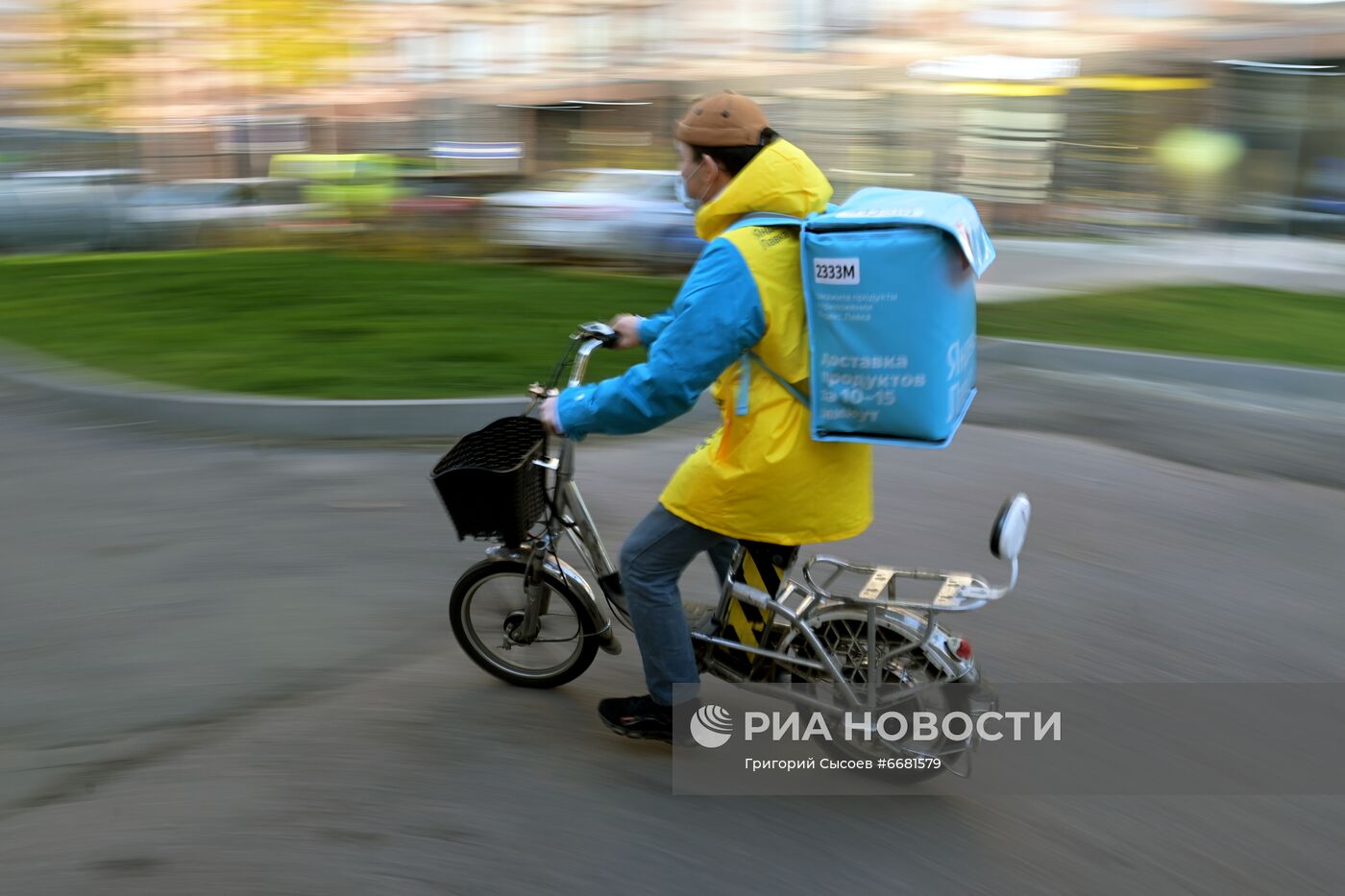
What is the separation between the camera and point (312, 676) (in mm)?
4207

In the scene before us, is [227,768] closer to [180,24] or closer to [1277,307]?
[1277,307]

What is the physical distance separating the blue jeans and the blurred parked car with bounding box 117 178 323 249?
13.9 meters

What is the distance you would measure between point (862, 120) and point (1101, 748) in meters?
21.3

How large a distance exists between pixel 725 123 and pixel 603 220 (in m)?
11.2

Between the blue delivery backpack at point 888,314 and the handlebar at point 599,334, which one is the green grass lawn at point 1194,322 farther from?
the blue delivery backpack at point 888,314

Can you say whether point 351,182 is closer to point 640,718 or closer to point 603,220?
point 603,220

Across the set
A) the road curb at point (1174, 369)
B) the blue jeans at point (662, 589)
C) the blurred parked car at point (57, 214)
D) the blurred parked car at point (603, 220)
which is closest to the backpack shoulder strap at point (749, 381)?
the blue jeans at point (662, 589)

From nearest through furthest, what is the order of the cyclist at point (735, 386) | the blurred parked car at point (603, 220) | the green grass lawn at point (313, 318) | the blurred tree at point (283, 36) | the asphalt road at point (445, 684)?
the cyclist at point (735, 386) → the asphalt road at point (445, 684) → the green grass lawn at point (313, 318) → the blurred parked car at point (603, 220) → the blurred tree at point (283, 36)

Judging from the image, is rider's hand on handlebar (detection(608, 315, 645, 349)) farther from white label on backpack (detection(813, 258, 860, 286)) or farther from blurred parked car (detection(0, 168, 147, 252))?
blurred parked car (detection(0, 168, 147, 252))

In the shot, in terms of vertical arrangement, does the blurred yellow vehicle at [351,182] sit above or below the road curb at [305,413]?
above

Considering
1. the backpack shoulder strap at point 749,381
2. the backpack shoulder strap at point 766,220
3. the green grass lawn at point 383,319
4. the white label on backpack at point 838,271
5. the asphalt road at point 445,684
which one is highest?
the backpack shoulder strap at point 766,220

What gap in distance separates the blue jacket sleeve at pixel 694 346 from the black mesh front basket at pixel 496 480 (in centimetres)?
40

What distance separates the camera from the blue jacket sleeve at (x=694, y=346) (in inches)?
121

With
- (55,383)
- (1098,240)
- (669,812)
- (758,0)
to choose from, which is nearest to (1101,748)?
(669,812)
